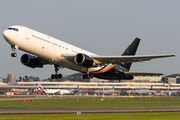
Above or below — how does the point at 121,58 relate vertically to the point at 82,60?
above

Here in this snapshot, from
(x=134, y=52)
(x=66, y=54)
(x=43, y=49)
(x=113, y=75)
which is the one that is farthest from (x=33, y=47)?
(x=134, y=52)

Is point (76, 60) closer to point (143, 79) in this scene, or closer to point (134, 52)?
point (134, 52)

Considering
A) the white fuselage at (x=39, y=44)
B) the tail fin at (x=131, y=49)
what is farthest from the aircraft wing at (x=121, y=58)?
the tail fin at (x=131, y=49)

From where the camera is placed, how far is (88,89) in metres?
193

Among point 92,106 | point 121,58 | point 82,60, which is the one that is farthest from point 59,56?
point 92,106

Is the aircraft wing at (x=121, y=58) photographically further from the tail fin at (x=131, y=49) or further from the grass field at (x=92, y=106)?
the tail fin at (x=131, y=49)

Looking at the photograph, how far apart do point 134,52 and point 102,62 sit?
13.7 metres

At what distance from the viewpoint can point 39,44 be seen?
40625mm

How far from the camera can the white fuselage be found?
3881 centimetres

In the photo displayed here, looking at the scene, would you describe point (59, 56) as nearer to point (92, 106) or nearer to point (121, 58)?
point (121, 58)

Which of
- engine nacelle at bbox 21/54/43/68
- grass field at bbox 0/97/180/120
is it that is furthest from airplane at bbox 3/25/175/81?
grass field at bbox 0/97/180/120

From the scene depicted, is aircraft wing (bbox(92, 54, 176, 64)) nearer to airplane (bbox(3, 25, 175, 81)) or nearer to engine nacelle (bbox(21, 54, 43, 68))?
airplane (bbox(3, 25, 175, 81))

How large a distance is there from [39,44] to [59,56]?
4215 millimetres

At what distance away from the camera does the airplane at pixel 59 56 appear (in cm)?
3934
